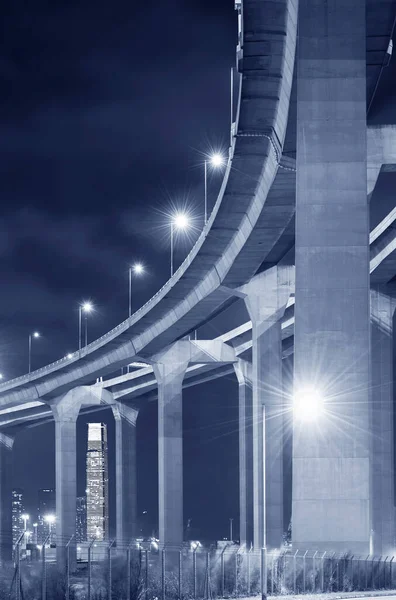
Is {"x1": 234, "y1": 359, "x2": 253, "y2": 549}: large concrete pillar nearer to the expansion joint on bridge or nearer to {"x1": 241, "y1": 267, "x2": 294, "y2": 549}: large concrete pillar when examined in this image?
{"x1": 241, "y1": 267, "x2": 294, "y2": 549}: large concrete pillar

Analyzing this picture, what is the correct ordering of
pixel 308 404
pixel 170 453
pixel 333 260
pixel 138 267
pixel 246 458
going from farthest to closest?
pixel 246 458
pixel 170 453
pixel 138 267
pixel 333 260
pixel 308 404

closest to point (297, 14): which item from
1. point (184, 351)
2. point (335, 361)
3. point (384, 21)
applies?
point (384, 21)

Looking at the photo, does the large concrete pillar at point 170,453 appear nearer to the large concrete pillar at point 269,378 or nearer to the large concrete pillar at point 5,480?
the large concrete pillar at point 269,378

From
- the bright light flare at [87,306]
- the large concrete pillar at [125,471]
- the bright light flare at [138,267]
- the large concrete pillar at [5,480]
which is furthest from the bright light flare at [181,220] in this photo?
the large concrete pillar at [5,480]

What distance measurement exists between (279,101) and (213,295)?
2831 centimetres

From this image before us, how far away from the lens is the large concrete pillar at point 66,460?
4806 inches

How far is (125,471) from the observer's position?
130 m

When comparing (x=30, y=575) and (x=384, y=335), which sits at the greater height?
(x=384, y=335)

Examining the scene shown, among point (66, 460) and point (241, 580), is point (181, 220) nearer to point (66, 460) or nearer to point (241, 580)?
point (241, 580)

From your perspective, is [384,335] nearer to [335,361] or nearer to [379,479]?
[379,479]

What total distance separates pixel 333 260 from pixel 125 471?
92587mm

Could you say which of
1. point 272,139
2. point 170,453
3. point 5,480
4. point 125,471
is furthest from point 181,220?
point 5,480

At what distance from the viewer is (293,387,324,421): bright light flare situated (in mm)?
39969

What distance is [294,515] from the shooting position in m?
40.6
